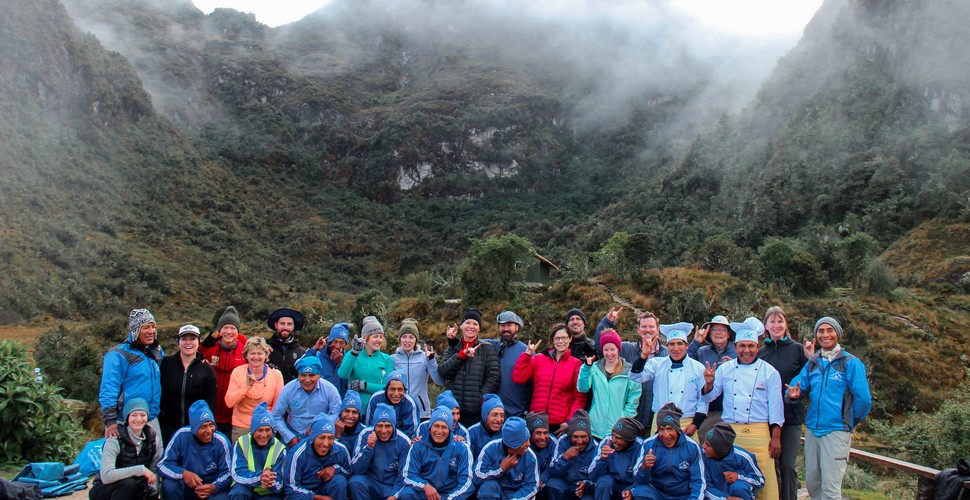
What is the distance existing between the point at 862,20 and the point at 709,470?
245 feet

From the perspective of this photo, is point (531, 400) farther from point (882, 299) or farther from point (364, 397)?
point (882, 299)

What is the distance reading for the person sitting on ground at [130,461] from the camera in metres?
Answer: 4.98

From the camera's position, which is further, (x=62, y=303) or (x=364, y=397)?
(x=62, y=303)

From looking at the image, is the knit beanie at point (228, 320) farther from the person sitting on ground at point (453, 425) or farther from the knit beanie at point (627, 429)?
the knit beanie at point (627, 429)

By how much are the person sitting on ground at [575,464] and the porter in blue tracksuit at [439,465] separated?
75cm

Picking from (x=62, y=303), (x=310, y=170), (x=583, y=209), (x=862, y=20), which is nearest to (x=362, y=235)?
(x=310, y=170)

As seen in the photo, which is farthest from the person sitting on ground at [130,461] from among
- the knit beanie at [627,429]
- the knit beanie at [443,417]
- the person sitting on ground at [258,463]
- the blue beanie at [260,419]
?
the knit beanie at [627,429]

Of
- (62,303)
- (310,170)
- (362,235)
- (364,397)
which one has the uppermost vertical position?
(310,170)

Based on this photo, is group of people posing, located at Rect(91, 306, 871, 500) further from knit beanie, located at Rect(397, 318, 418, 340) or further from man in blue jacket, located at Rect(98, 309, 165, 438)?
knit beanie, located at Rect(397, 318, 418, 340)

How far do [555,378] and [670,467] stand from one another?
4.46ft

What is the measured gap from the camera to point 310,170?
333 feet

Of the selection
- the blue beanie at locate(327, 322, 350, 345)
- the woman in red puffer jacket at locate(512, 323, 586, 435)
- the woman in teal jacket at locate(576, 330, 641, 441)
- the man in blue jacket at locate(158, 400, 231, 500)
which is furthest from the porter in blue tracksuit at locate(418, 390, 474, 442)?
the man in blue jacket at locate(158, 400, 231, 500)

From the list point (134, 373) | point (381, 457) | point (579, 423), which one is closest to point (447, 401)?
point (381, 457)

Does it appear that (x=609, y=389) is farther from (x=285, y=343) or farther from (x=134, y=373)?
(x=134, y=373)
